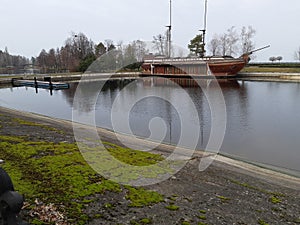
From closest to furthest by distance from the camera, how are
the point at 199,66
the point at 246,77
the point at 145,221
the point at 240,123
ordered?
the point at 145,221, the point at 240,123, the point at 246,77, the point at 199,66

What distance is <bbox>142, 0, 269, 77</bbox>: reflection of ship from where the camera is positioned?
49.0 meters

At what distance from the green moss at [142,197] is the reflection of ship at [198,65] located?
153 ft

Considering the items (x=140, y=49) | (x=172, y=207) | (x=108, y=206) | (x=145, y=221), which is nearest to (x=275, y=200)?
(x=172, y=207)

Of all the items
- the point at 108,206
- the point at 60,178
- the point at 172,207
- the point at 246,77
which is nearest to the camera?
the point at 108,206

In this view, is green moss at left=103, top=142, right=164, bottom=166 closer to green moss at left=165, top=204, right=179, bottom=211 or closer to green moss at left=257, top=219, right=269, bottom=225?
green moss at left=165, top=204, right=179, bottom=211

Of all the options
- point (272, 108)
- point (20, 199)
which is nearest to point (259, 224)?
point (20, 199)

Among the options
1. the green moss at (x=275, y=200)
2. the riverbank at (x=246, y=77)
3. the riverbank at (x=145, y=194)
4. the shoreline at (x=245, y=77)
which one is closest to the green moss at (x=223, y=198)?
the riverbank at (x=145, y=194)

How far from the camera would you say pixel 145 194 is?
18.7ft

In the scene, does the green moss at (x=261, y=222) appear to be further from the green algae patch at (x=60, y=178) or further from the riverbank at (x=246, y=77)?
the riverbank at (x=246, y=77)

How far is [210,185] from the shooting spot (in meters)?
6.78

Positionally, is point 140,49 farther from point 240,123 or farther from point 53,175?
point 53,175

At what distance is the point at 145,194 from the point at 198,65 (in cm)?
4853

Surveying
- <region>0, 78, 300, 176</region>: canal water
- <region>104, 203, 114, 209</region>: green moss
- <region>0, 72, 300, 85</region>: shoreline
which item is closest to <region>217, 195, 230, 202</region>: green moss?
<region>104, 203, 114, 209</region>: green moss

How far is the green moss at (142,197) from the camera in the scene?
5289mm
